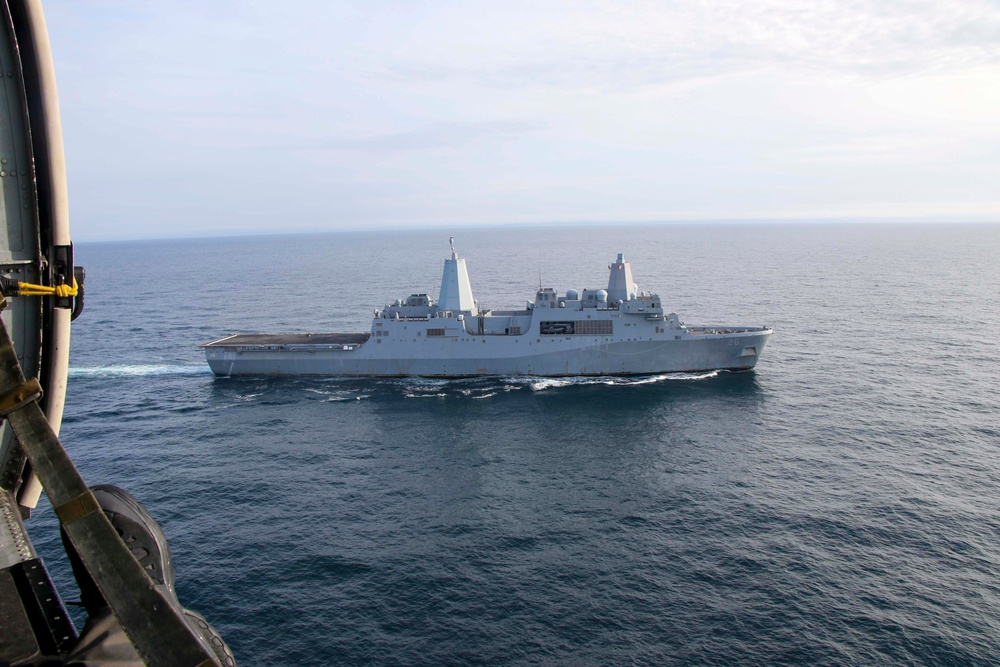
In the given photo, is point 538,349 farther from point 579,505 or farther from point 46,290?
point 46,290

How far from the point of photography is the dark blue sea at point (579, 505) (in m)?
21.2

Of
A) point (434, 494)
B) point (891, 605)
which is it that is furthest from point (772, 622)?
point (434, 494)

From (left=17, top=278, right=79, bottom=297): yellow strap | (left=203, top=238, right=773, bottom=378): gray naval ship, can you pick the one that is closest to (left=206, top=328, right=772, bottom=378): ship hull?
(left=203, top=238, right=773, bottom=378): gray naval ship

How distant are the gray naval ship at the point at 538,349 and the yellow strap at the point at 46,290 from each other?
46.6 metres

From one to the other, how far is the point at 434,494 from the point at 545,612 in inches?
427

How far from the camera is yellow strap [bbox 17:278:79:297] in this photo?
19.1 feet

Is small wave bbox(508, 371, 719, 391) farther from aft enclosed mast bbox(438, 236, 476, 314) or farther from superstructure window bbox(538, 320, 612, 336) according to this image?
aft enclosed mast bbox(438, 236, 476, 314)

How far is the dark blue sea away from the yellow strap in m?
17.3

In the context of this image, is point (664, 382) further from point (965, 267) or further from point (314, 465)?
point (965, 267)

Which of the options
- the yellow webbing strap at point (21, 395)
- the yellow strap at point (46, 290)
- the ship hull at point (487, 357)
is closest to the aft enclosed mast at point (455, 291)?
the ship hull at point (487, 357)

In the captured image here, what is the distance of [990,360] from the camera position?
53062 mm

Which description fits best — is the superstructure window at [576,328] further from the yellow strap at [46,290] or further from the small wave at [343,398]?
the yellow strap at [46,290]

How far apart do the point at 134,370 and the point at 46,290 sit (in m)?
56.2

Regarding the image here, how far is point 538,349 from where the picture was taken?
52750 millimetres
